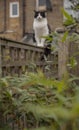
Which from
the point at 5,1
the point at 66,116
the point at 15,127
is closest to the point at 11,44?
the point at 15,127

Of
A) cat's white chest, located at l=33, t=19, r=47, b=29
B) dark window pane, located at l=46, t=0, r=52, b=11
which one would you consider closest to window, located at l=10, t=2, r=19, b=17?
dark window pane, located at l=46, t=0, r=52, b=11

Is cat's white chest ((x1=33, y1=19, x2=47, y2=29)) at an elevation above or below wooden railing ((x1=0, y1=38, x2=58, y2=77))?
below

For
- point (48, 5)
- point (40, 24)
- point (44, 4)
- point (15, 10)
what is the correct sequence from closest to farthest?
point (40, 24) < point (48, 5) < point (44, 4) < point (15, 10)

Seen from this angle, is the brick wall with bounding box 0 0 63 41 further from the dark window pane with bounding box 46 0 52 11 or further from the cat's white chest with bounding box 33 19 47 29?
the cat's white chest with bounding box 33 19 47 29

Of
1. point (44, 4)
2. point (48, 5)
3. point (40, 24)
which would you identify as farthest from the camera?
point (44, 4)

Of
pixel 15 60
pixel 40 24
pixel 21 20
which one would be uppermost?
pixel 15 60

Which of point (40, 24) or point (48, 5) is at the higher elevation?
point (48, 5)

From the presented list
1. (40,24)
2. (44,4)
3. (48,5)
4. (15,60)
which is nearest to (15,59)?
(15,60)

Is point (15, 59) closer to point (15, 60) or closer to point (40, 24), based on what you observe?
point (15, 60)

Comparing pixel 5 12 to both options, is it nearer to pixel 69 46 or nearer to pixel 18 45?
pixel 18 45

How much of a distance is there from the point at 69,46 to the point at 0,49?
2.13ft

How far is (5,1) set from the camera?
18844 mm

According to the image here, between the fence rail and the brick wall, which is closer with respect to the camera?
the fence rail

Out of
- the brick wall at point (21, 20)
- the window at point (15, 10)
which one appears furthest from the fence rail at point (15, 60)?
the window at point (15, 10)
